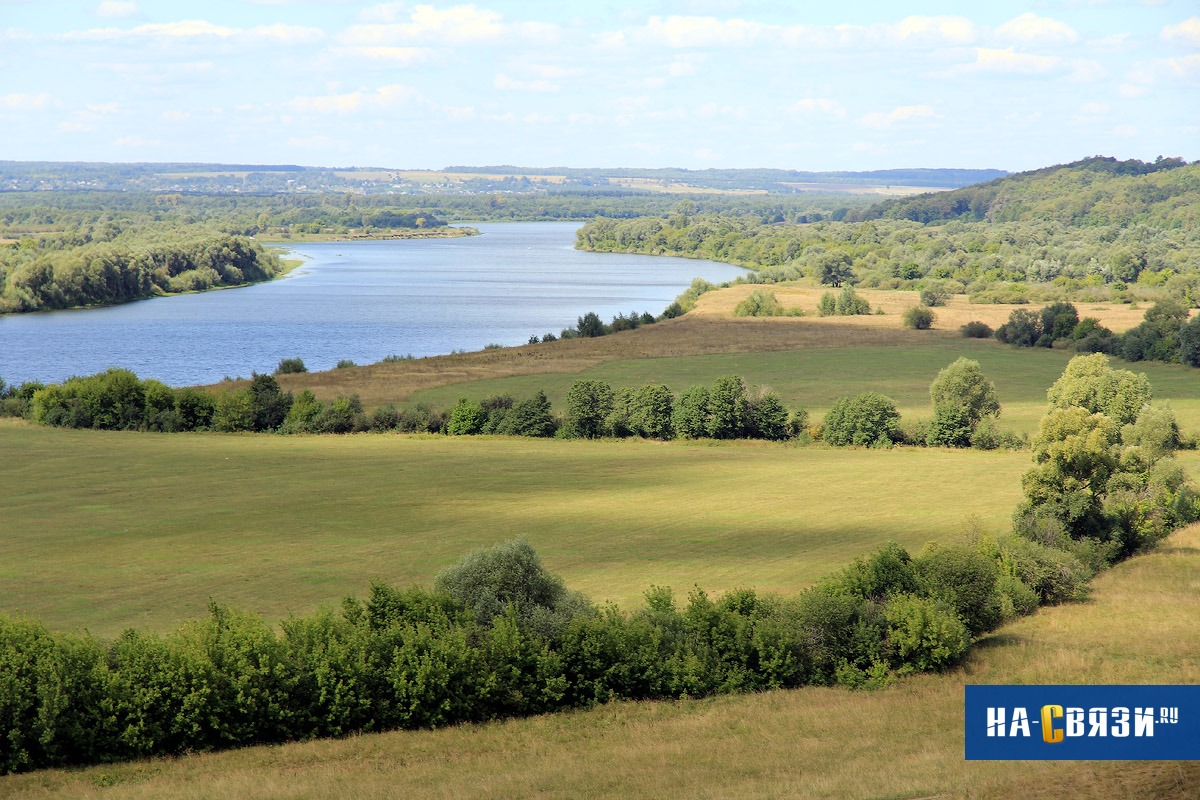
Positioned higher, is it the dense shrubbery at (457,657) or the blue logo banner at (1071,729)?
the blue logo banner at (1071,729)

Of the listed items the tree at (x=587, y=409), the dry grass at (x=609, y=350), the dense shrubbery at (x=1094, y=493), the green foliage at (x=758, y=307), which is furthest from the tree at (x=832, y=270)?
the dense shrubbery at (x=1094, y=493)

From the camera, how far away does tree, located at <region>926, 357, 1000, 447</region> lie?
59.3m

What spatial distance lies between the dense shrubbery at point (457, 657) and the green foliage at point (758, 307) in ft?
299

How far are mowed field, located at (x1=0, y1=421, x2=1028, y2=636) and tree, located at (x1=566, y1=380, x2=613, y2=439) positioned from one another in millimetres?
1551

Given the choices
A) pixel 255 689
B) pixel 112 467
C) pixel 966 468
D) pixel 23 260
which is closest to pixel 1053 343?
pixel 966 468

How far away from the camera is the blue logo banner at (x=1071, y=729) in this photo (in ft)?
53.7

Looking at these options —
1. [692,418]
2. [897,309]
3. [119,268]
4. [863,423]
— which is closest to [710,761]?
[863,423]

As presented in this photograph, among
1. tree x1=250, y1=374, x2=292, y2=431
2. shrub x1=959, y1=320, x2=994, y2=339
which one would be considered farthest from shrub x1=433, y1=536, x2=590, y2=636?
shrub x1=959, y1=320, x2=994, y2=339

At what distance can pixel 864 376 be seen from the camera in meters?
82.4

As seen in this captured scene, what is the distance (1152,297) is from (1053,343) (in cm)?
3427

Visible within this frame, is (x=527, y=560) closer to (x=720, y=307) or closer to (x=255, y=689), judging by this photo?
(x=255, y=689)

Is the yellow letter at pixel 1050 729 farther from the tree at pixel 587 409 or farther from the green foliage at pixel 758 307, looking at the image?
the green foliage at pixel 758 307

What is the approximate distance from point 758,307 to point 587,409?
2434 inches

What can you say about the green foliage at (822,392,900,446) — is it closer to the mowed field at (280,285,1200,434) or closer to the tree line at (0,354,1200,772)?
the mowed field at (280,285,1200,434)
